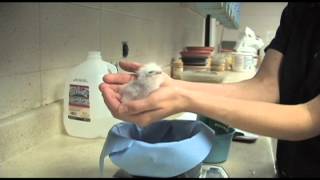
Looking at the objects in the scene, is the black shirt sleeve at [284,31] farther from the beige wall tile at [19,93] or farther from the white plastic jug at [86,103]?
the beige wall tile at [19,93]

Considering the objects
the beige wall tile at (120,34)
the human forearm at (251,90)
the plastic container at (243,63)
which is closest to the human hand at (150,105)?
the human forearm at (251,90)

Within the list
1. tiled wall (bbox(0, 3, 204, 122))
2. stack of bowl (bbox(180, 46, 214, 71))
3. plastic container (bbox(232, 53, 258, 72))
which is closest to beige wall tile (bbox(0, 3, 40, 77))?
tiled wall (bbox(0, 3, 204, 122))

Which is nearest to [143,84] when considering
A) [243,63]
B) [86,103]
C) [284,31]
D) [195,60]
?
[86,103]

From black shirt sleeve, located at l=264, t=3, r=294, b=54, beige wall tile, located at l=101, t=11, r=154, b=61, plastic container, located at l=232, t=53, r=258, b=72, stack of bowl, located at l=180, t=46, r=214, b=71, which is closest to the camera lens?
black shirt sleeve, located at l=264, t=3, r=294, b=54

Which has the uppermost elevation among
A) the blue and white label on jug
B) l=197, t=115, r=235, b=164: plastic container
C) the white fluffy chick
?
the white fluffy chick

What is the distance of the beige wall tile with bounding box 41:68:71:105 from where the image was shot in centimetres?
98

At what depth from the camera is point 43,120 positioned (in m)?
0.94

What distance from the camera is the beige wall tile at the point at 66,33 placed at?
96 centimetres

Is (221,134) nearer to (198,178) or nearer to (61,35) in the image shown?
(198,178)

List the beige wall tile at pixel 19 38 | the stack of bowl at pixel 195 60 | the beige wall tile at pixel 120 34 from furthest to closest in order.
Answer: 1. the stack of bowl at pixel 195 60
2. the beige wall tile at pixel 120 34
3. the beige wall tile at pixel 19 38

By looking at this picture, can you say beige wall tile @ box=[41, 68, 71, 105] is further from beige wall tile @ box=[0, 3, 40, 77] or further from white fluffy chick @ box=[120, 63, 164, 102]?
white fluffy chick @ box=[120, 63, 164, 102]

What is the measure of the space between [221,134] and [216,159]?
6 cm

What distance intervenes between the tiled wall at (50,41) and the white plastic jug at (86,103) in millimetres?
69

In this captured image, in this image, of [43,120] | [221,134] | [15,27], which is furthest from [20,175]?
[221,134]
